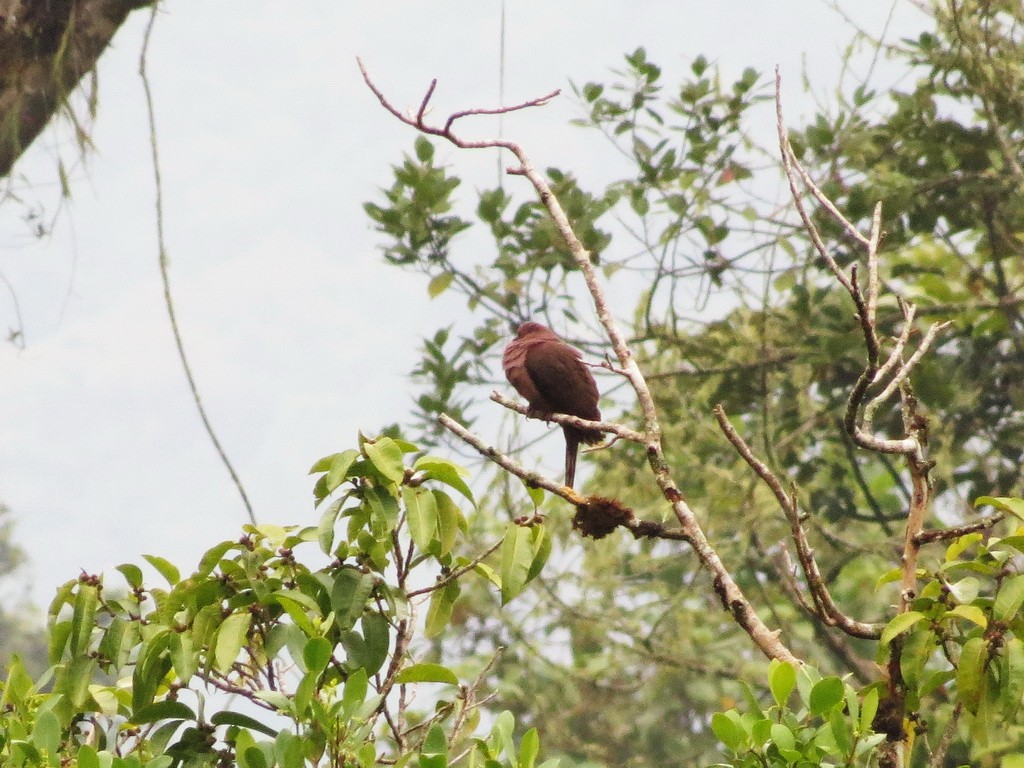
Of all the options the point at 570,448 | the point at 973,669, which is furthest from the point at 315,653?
the point at 570,448

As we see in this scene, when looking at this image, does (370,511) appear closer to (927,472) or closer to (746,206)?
(927,472)

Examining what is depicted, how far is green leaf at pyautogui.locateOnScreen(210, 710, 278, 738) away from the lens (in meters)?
1.89

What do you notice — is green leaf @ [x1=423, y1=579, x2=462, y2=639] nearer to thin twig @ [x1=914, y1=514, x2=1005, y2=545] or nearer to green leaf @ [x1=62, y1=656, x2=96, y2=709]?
green leaf @ [x1=62, y1=656, x2=96, y2=709]

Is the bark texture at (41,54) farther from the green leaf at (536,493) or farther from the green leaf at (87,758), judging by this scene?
the green leaf at (87,758)

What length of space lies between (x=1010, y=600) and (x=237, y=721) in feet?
3.62

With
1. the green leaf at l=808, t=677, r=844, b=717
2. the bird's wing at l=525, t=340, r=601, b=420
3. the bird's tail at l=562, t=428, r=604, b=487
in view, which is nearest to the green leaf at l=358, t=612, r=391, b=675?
the green leaf at l=808, t=677, r=844, b=717

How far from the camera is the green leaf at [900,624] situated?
5.82ft

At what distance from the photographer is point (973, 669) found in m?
1.78

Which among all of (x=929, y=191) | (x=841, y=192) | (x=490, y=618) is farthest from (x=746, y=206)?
(x=490, y=618)

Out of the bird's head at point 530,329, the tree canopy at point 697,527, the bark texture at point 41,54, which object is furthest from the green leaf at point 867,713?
the bark texture at point 41,54

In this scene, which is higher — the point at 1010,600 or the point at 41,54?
the point at 41,54

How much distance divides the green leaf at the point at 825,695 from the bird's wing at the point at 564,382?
1.41 metres

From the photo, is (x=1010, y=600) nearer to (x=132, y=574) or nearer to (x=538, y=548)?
(x=538, y=548)

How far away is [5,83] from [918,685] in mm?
2783
